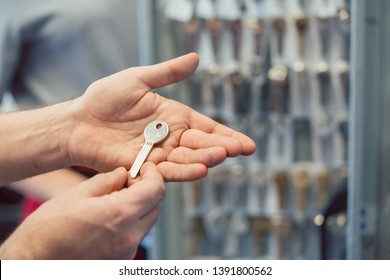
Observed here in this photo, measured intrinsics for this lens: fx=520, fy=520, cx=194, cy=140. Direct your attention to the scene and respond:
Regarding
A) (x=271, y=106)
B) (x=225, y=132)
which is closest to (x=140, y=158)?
(x=225, y=132)

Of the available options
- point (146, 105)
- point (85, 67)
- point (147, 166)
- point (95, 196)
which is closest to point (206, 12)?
point (85, 67)

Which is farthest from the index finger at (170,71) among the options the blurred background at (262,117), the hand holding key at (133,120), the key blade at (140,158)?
the blurred background at (262,117)

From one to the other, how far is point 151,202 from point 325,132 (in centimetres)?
112

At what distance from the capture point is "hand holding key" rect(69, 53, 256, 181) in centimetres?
95

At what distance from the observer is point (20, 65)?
1554 mm

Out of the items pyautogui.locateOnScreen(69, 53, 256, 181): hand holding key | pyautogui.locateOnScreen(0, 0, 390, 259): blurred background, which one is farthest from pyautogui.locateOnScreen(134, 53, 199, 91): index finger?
pyautogui.locateOnScreen(0, 0, 390, 259): blurred background

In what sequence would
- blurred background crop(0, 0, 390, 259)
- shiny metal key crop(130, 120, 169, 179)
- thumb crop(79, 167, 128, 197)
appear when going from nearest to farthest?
thumb crop(79, 167, 128, 197), shiny metal key crop(130, 120, 169, 179), blurred background crop(0, 0, 390, 259)

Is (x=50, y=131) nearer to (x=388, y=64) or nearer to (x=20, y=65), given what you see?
(x=20, y=65)

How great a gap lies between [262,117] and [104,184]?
109 cm

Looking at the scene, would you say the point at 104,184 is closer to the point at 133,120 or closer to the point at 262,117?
the point at 133,120

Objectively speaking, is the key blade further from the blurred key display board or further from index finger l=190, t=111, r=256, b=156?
the blurred key display board

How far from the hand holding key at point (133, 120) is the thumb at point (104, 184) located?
82 mm

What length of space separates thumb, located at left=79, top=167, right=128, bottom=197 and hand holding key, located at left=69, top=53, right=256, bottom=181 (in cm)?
8

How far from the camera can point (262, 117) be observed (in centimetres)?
183
